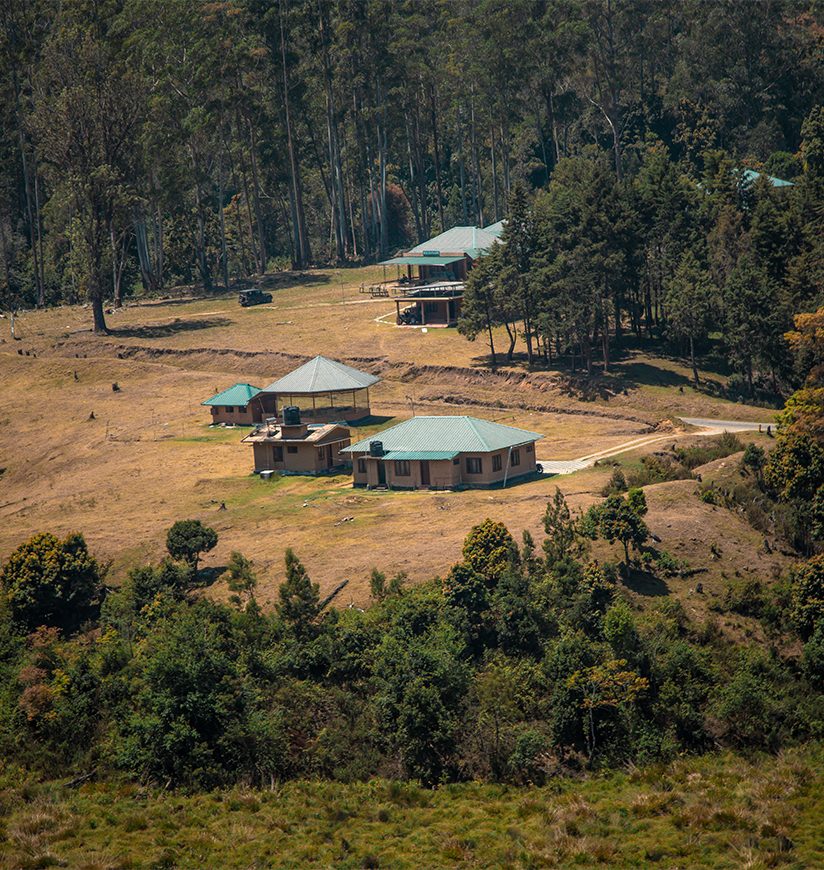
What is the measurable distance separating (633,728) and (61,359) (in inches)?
2811

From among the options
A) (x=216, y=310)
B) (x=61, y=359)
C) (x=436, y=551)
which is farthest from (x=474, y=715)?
(x=216, y=310)

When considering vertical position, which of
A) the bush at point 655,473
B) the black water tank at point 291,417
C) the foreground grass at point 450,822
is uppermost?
the black water tank at point 291,417

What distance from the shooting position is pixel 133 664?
50625 millimetres

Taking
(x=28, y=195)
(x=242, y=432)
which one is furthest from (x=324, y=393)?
(x=28, y=195)

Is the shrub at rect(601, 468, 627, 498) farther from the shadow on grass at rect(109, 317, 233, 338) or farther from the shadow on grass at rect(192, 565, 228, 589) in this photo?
the shadow on grass at rect(109, 317, 233, 338)

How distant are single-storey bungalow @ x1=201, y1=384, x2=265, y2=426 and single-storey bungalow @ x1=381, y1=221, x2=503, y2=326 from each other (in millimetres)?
21854

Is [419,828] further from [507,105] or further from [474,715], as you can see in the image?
[507,105]

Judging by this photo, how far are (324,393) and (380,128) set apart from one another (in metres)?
60.5

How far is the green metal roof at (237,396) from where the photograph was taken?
8662 centimetres

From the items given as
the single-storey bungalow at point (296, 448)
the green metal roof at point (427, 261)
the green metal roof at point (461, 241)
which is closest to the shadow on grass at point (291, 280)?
the green metal roof at point (461, 241)

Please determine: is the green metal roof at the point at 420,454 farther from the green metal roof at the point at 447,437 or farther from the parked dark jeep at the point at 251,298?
the parked dark jeep at the point at 251,298

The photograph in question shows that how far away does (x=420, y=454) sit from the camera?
69500mm

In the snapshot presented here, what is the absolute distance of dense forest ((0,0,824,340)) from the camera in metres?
97.0

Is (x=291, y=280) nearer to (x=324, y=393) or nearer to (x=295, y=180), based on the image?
(x=295, y=180)
